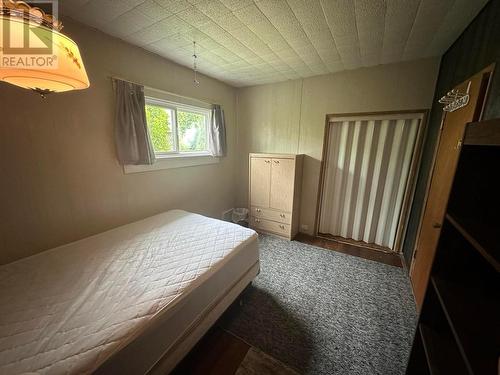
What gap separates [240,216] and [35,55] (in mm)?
2950

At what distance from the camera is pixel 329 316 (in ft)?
5.57

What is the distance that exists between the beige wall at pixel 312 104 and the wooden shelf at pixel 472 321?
2246 mm

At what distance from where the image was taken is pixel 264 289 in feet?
6.56

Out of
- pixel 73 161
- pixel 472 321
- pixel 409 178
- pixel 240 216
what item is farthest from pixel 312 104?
pixel 73 161

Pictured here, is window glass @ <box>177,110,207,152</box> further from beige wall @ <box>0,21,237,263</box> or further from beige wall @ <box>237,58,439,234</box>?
beige wall @ <box>237,58,439,234</box>

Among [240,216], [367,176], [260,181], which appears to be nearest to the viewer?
[367,176]

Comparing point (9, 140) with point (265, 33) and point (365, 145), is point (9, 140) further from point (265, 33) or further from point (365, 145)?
point (365, 145)

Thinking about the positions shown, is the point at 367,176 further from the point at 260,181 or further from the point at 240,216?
the point at 240,216

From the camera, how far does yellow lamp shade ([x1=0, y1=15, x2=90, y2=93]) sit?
74 cm

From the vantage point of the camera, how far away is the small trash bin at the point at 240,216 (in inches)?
136

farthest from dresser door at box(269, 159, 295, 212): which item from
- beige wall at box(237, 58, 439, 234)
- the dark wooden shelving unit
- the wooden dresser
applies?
the dark wooden shelving unit

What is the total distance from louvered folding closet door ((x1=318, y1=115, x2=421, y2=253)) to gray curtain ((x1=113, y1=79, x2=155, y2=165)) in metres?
2.48

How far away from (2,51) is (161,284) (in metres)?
1.30

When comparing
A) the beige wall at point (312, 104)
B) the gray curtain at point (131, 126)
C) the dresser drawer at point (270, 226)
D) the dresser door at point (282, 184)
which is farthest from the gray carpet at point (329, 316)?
the gray curtain at point (131, 126)
